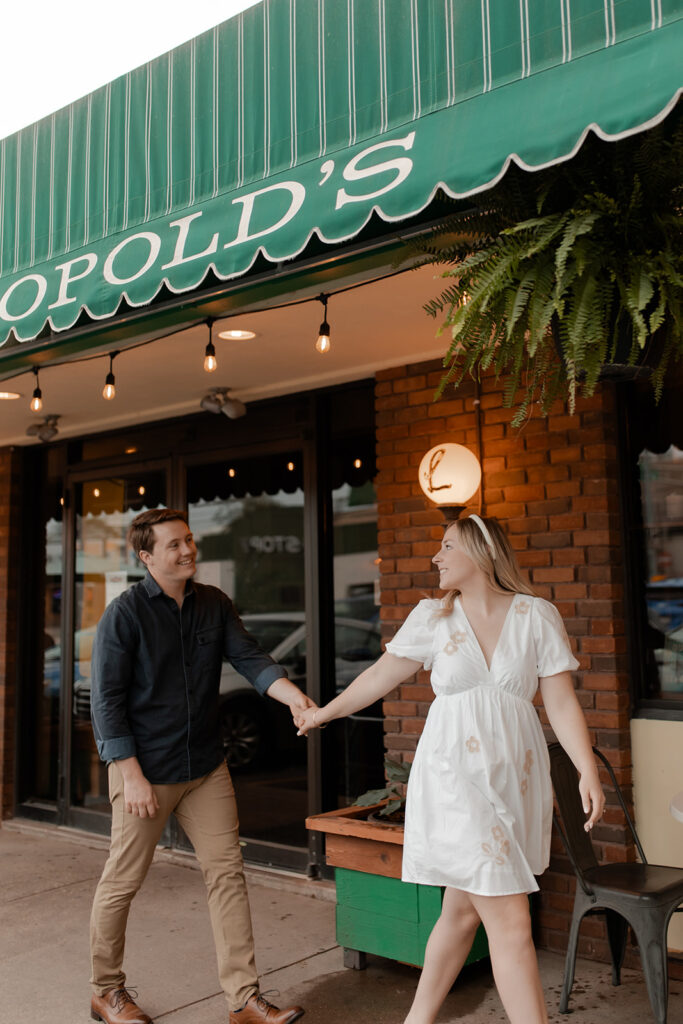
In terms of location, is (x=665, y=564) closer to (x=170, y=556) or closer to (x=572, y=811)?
(x=572, y=811)

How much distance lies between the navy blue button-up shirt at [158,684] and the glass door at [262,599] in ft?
6.65

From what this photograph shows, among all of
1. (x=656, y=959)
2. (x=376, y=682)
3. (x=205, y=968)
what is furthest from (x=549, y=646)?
(x=205, y=968)

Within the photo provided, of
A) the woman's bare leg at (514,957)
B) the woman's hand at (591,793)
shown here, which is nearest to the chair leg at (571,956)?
the woman's bare leg at (514,957)

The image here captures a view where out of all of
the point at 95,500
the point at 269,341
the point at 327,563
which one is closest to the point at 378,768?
the point at 327,563

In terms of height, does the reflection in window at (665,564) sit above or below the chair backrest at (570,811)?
above

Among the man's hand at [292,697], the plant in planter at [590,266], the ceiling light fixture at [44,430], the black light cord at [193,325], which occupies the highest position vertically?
the black light cord at [193,325]

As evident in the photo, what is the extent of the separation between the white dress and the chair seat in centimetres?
66

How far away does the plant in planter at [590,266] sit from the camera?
90.2 inches

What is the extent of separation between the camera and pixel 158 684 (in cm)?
367

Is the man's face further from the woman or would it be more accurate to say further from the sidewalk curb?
the sidewalk curb

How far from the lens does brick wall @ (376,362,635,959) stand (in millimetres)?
4262

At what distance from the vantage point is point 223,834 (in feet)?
11.9

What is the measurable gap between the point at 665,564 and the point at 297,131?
2474 millimetres

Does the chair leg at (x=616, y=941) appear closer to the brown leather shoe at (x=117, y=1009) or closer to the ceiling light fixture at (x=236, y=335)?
the brown leather shoe at (x=117, y=1009)
